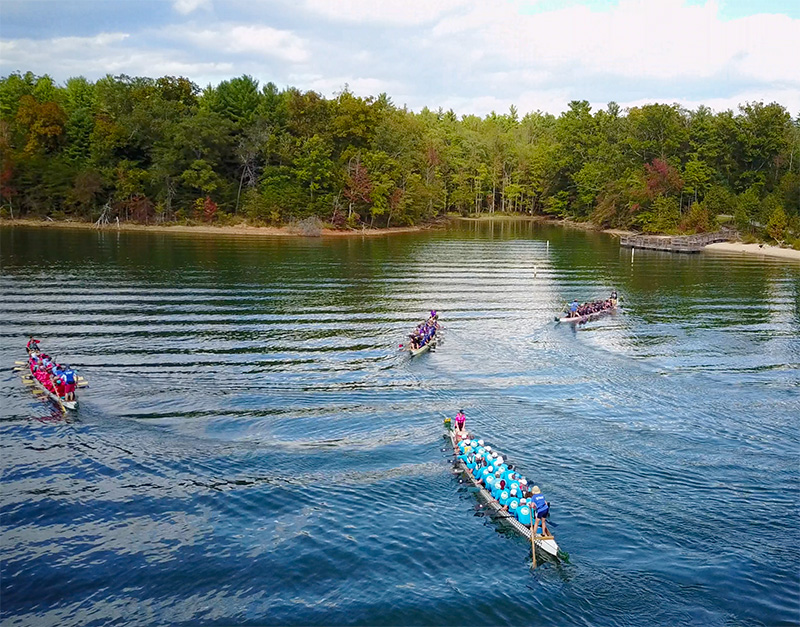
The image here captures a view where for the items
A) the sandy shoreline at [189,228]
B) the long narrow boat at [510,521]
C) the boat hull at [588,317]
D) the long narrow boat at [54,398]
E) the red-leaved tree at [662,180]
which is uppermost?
the red-leaved tree at [662,180]

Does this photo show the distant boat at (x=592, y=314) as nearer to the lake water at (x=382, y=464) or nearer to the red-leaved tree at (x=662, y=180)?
the lake water at (x=382, y=464)

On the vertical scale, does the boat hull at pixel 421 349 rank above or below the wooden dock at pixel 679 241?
below

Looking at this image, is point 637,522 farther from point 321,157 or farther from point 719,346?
point 321,157

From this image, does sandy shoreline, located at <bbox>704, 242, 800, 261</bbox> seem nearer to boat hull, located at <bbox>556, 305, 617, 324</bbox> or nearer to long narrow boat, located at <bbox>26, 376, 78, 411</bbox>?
boat hull, located at <bbox>556, 305, 617, 324</bbox>

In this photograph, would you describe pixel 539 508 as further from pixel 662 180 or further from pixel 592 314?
pixel 662 180

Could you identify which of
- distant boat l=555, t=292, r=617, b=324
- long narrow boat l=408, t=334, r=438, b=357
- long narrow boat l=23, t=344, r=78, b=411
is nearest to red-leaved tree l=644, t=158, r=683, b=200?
distant boat l=555, t=292, r=617, b=324

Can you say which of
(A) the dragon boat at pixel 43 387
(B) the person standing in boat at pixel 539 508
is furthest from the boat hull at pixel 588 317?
(A) the dragon boat at pixel 43 387

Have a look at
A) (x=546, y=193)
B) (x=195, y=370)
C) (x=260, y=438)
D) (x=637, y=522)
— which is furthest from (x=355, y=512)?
(x=546, y=193)
